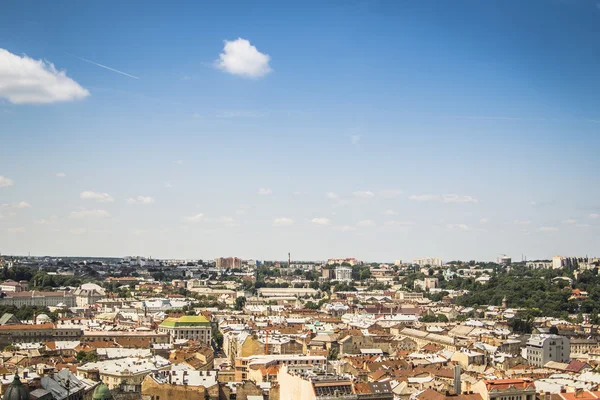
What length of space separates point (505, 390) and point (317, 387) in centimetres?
1176

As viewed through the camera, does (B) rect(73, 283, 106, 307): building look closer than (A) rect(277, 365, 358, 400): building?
No

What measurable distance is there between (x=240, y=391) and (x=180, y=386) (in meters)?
4.25

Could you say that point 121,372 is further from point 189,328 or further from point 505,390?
point 189,328

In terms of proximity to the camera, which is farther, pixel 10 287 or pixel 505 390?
pixel 10 287

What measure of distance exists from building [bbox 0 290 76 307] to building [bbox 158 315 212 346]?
43082 mm

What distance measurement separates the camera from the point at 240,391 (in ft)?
180

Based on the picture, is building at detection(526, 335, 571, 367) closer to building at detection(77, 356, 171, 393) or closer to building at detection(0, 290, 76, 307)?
building at detection(77, 356, 171, 393)

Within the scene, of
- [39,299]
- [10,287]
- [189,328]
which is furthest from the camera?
[10,287]

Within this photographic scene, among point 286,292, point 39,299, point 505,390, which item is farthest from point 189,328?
point 286,292

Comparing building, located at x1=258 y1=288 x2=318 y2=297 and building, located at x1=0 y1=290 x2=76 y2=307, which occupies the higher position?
building, located at x1=258 y1=288 x2=318 y2=297

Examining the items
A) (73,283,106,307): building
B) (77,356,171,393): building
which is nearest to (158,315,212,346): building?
(77,356,171,393): building

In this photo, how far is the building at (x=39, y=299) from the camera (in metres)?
138

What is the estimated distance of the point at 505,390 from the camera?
168 feet

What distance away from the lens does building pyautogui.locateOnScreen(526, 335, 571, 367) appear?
80250 mm
